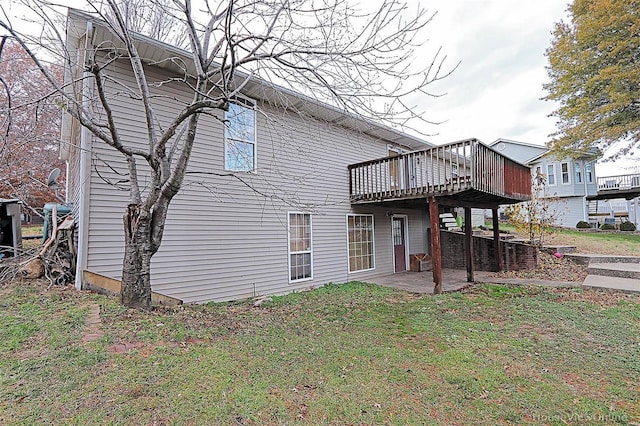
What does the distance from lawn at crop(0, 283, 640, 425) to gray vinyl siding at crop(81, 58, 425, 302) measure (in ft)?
4.14

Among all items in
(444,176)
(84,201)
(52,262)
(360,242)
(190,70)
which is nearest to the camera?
(84,201)

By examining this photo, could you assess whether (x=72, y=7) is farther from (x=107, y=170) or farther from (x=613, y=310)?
(x=613, y=310)

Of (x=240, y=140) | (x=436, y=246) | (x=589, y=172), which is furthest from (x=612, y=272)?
(x=589, y=172)

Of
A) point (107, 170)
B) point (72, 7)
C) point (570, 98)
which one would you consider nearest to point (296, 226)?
point (107, 170)

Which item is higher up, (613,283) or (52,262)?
(52,262)

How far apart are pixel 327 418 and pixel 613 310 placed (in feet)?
19.1

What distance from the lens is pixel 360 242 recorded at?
33.6ft

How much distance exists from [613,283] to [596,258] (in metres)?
3.33

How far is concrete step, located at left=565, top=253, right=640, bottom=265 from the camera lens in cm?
944

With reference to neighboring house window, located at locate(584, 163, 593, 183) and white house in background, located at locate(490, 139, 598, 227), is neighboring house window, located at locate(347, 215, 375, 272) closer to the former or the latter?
white house in background, located at locate(490, 139, 598, 227)

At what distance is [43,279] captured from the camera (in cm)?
549

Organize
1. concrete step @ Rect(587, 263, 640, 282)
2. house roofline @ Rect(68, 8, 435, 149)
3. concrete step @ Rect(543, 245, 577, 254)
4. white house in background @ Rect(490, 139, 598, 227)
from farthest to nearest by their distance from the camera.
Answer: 1. white house in background @ Rect(490, 139, 598, 227)
2. concrete step @ Rect(543, 245, 577, 254)
3. concrete step @ Rect(587, 263, 640, 282)
4. house roofline @ Rect(68, 8, 435, 149)

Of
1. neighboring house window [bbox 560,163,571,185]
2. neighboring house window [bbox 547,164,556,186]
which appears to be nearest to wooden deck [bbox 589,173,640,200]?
neighboring house window [bbox 560,163,571,185]

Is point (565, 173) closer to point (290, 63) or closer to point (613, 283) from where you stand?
point (613, 283)
